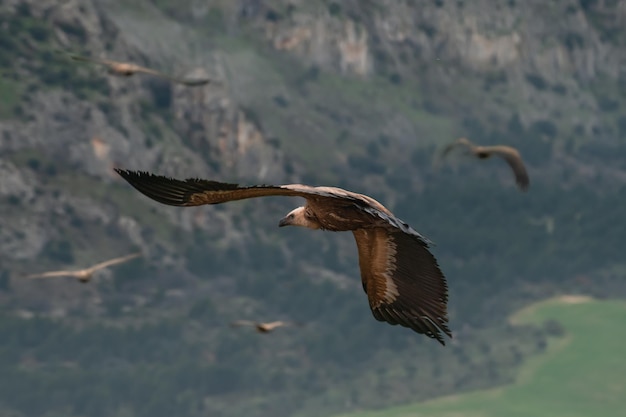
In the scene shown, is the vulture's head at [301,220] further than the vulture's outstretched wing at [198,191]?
Yes

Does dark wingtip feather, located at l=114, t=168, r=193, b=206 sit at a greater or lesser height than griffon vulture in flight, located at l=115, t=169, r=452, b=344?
lesser

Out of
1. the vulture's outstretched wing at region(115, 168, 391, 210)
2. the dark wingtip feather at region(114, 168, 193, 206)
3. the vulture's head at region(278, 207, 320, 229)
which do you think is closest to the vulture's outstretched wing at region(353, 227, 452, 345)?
the vulture's head at region(278, 207, 320, 229)

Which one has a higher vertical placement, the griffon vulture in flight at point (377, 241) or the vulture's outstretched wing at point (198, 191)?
the griffon vulture in flight at point (377, 241)

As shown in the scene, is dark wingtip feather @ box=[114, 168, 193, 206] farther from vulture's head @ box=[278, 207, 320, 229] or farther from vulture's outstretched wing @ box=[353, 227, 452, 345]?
vulture's outstretched wing @ box=[353, 227, 452, 345]

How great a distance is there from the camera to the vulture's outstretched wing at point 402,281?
27.8 metres

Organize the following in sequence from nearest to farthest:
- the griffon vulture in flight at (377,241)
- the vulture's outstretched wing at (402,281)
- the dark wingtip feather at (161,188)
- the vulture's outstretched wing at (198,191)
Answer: the vulture's outstretched wing at (198,191) < the dark wingtip feather at (161,188) < the griffon vulture in flight at (377,241) < the vulture's outstretched wing at (402,281)

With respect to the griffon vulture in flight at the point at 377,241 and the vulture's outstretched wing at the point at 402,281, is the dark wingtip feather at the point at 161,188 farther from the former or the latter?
the vulture's outstretched wing at the point at 402,281

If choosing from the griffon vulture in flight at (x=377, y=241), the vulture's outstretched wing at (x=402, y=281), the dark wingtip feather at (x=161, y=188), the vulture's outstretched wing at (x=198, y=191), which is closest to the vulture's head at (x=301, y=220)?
the griffon vulture in flight at (x=377, y=241)

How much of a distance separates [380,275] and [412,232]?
13.0ft

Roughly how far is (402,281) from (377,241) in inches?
30.8

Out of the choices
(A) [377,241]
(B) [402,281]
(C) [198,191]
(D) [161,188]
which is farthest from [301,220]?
(D) [161,188]

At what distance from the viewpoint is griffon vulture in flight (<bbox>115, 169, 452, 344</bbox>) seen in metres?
25.2

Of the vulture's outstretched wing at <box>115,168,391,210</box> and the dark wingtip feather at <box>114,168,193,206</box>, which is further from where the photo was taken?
the dark wingtip feather at <box>114,168,193,206</box>

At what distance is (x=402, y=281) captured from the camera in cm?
2856
